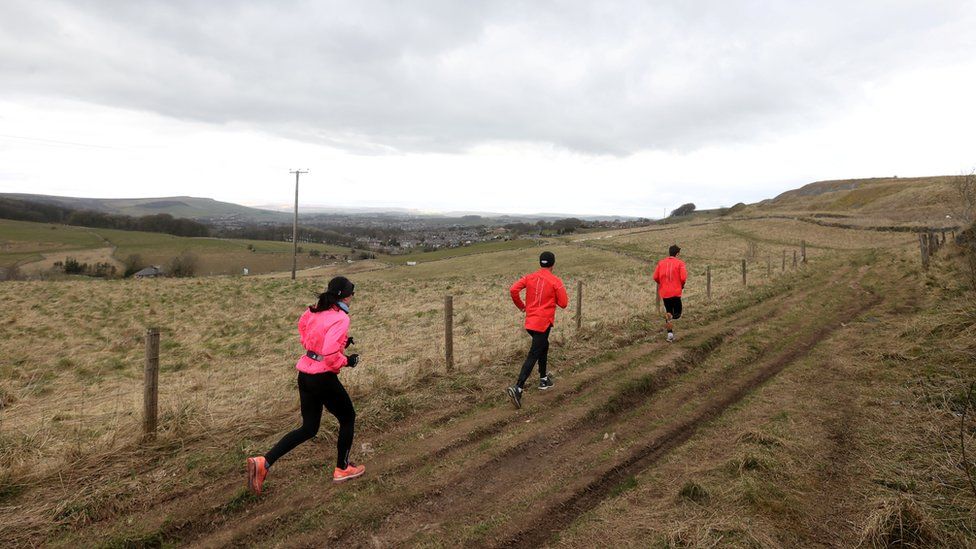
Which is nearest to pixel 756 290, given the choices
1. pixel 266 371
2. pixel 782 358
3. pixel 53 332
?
pixel 782 358

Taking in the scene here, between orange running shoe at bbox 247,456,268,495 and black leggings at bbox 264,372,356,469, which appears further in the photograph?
black leggings at bbox 264,372,356,469

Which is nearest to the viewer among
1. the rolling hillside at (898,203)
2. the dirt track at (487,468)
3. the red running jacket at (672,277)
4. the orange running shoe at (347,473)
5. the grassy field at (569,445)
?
the grassy field at (569,445)

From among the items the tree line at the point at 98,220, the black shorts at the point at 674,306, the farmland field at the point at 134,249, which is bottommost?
the farmland field at the point at 134,249

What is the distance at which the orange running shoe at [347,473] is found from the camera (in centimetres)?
483

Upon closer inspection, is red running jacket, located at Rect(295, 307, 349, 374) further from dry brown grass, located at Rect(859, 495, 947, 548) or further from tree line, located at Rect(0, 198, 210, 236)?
tree line, located at Rect(0, 198, 210, 236)

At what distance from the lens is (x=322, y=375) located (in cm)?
460

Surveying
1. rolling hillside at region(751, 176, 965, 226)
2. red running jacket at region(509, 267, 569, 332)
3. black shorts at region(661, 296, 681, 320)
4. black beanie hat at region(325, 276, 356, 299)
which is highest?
rolling hillside at region(751, 176, 965, 226)

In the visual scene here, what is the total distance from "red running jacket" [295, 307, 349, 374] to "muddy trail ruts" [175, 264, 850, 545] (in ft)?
4.42

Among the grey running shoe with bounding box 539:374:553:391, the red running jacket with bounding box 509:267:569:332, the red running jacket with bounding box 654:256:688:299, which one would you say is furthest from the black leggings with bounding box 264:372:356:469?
the red running jacket with bounding box 654:256:688:299

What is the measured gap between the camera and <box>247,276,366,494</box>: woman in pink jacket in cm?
454

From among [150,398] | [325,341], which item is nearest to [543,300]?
[325,341]

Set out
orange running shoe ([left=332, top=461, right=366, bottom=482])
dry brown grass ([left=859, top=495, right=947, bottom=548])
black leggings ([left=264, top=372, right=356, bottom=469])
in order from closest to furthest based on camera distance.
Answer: dry brown grass ([left=859, top=495, right=947, bottom=548]) → black leggings ([left=264, top=372, right=356, bottom=469]) → orange running shoe ([left=332, top=461, right=366, bottom=482])

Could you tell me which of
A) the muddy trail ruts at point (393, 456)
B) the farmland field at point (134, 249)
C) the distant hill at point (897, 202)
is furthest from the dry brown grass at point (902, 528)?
the farmland field at point (134, 249)

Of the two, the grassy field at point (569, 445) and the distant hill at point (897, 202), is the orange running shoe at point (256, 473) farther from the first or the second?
the distant hill at point (897, 202)
